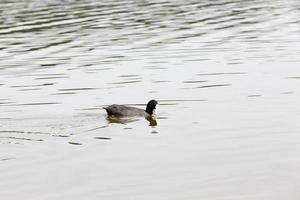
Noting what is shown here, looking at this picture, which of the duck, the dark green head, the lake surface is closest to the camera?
the lake surface

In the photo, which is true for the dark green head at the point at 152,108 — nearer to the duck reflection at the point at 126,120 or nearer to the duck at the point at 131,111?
the duck at the point at 131,111

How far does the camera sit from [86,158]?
60.0ft

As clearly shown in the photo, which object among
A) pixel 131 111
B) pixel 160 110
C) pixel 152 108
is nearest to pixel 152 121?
pixel 152 108

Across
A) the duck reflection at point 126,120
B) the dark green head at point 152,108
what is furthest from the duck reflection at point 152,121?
the dark green head at point 152,108

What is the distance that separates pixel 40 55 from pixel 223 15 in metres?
17.2

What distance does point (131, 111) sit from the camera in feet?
75.1

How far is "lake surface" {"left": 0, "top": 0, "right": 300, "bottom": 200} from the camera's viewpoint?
16.5 metres

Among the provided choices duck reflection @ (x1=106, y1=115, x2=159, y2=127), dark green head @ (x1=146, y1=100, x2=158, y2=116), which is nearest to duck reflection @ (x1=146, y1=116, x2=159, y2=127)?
duck reflection @ (x1=106, y1=115, x2=159, y2=127)

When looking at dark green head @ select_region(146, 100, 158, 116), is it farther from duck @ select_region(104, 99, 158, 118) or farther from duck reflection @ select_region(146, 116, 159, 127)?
duck reflection @ select_region(146, 116, 159, 127)

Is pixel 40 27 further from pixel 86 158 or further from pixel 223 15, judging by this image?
pixel 86 158

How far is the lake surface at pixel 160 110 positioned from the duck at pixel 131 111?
0.83 feet

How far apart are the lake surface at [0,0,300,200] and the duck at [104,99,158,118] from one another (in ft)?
0.83

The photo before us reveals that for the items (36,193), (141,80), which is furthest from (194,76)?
(36,193)

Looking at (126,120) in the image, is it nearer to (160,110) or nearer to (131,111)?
(131,111)
